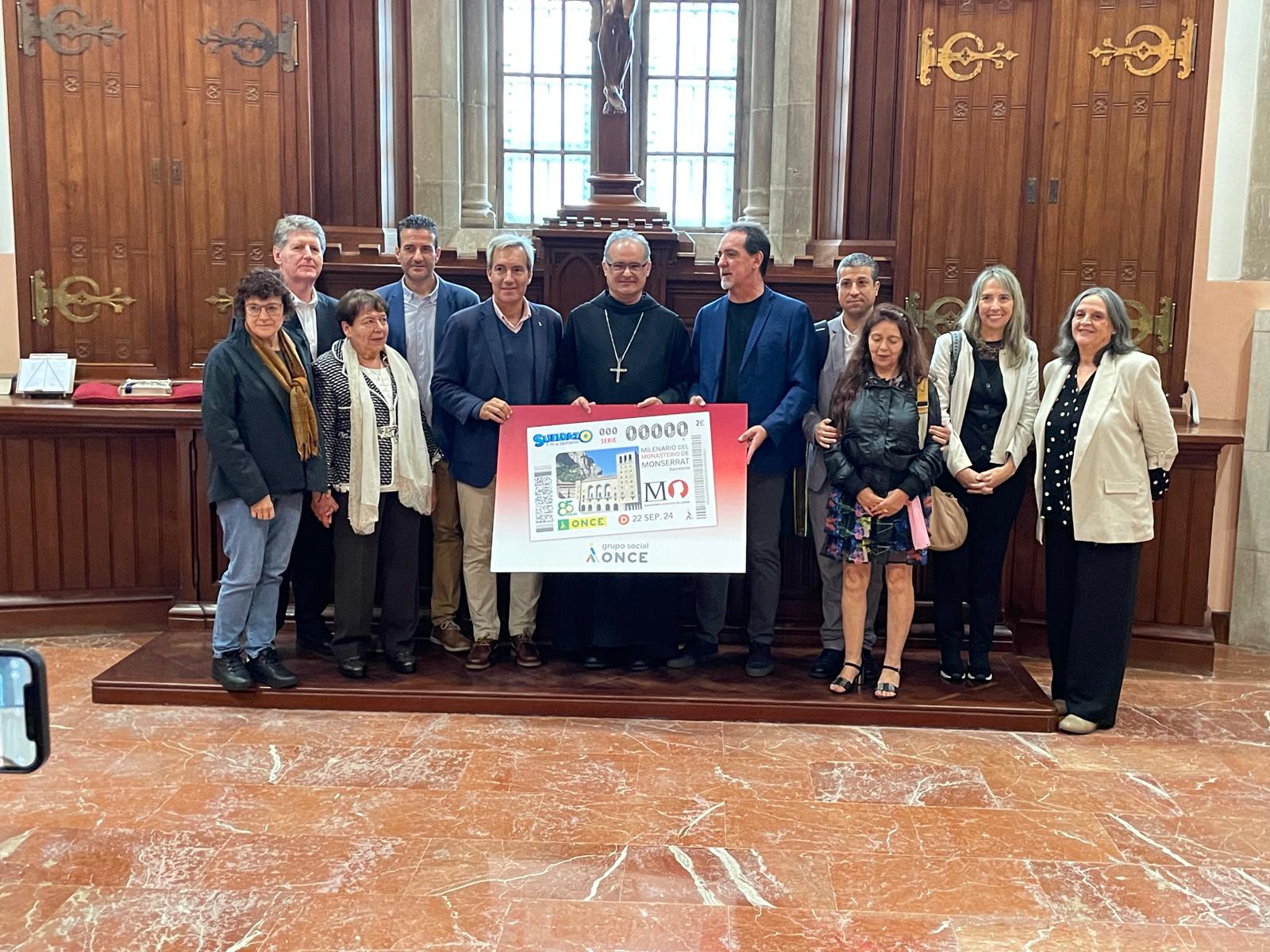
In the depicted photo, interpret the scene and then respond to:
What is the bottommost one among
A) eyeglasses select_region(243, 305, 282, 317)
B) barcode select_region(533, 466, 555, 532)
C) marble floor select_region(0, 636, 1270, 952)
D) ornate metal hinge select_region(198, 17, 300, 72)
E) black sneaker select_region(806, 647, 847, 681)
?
marble floor select_region(0, 636, 1270, 952)

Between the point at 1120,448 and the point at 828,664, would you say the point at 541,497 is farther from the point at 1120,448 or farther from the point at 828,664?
the point at 1120,448

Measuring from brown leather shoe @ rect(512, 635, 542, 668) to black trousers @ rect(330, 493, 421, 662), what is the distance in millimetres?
391

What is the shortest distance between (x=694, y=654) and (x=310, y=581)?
1.49 m

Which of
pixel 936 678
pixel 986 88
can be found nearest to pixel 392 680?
pixel 936 678

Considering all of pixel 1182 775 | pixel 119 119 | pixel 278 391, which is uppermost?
pixel 119 119

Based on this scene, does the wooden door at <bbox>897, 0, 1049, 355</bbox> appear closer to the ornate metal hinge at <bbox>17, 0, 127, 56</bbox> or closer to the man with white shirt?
the man with white shirt

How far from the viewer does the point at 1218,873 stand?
114 inches

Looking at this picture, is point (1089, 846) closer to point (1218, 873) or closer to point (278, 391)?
point (1218, 873)

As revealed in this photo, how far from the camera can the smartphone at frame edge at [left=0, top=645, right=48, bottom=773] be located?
1.10 metres

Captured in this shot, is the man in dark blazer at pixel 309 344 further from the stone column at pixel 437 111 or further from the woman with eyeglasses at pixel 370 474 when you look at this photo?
the stone column at pixel 437 111

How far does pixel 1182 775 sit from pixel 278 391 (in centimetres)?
309

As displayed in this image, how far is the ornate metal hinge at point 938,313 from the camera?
4.95m

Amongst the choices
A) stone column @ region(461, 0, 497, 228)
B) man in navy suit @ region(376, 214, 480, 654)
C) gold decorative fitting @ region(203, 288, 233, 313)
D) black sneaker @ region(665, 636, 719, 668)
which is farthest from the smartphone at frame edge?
stone column @ region(461, 0, 497, 228)

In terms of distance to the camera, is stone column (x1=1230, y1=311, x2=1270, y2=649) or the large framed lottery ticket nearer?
the large framed lottery ticket
